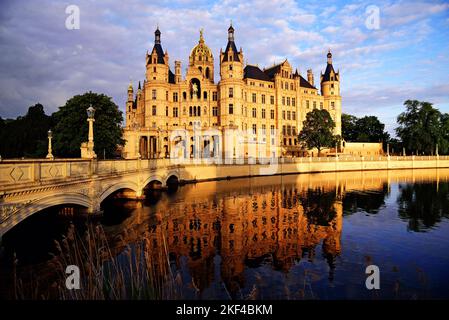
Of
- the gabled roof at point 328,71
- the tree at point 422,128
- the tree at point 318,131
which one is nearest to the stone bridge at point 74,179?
the tree at point 318,131

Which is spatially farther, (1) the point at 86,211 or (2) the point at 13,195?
(1) the point at 86,211

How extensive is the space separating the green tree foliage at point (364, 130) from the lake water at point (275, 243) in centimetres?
8144

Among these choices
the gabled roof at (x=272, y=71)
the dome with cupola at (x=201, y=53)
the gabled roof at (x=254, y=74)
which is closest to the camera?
the gabled roof at (x=254, y=74)

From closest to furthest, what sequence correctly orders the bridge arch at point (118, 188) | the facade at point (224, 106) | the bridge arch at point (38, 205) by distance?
the bridge arch at point (38, 205)
the bridge arch at point (118, 188)
the facade at point (224, 106)

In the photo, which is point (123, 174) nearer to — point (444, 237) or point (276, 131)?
point (444, 237)

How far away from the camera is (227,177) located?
51688 millimetres

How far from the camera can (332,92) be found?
87812 mm

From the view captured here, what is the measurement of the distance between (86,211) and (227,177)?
3376cm

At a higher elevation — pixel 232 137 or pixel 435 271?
pixel 232 137

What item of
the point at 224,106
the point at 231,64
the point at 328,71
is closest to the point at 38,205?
the point at 224,106

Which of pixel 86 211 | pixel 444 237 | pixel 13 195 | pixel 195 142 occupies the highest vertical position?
pixel 195 142

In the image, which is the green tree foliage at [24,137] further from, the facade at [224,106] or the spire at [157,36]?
the spire at [157,36]

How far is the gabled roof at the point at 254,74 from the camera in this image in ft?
258
